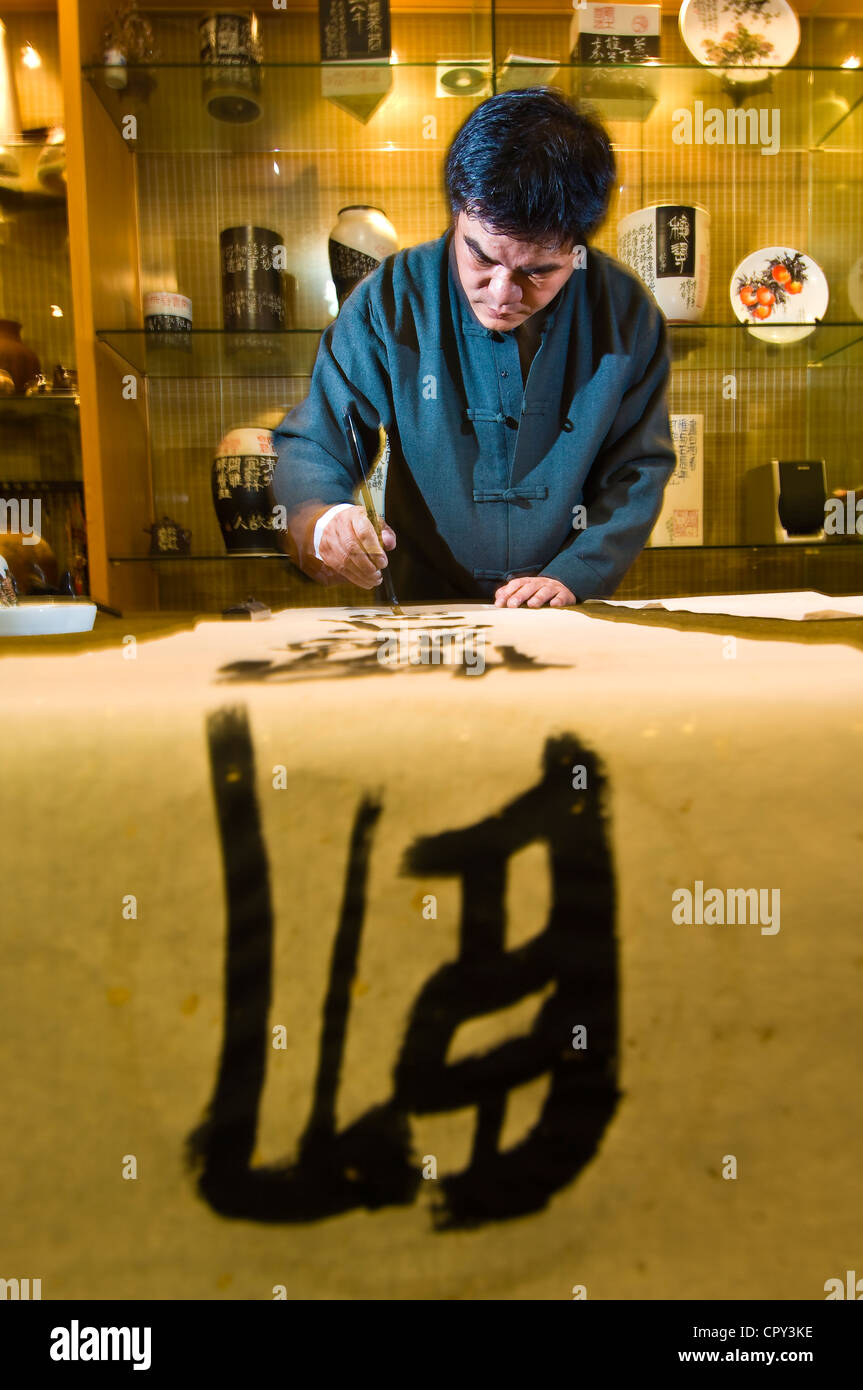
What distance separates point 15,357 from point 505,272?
3.78 feet

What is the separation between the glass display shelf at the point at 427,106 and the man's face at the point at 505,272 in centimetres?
88

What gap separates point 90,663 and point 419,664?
0.52 ft

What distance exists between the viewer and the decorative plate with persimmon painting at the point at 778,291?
64.6 inches

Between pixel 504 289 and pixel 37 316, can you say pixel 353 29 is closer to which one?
pixel 37 316

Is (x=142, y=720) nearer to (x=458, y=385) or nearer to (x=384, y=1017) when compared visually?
(x=384, y=1017)

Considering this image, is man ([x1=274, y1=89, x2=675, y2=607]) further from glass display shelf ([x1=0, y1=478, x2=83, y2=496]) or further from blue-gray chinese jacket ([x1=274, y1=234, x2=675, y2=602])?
glass display shelf ([x1=0, y1=478, x2=83, y2=496])

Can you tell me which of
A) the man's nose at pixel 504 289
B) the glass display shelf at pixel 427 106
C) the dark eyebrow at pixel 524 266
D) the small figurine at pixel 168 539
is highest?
the glass display shelf at pixel 427 106

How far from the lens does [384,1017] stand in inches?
12.4

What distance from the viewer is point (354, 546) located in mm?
783

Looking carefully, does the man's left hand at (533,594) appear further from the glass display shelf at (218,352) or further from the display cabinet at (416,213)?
the glass display shelf at (218,352)

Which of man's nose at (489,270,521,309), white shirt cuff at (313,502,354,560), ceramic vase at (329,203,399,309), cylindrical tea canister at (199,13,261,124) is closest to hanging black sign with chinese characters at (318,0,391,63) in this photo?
cylindrical tea canister at (199,13,261,124)

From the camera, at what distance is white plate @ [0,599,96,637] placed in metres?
0.58

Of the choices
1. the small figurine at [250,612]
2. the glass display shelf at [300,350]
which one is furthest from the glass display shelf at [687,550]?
the small figurine at [250,612]

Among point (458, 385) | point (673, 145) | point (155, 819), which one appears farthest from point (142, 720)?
point (673, 145)
